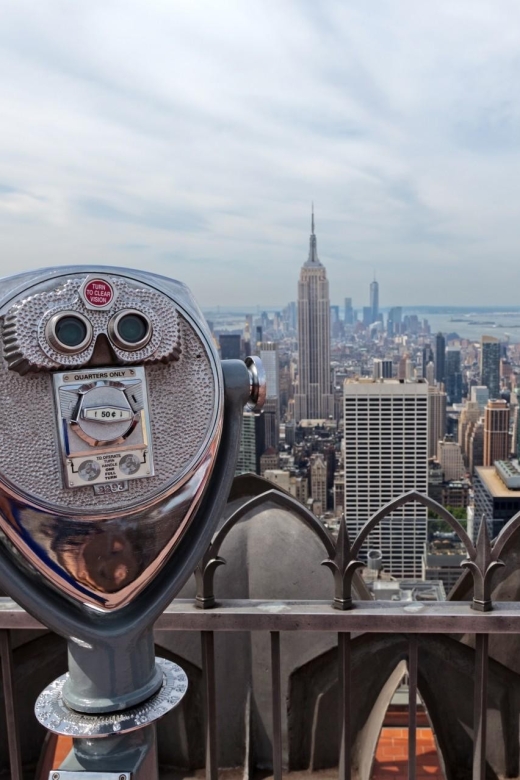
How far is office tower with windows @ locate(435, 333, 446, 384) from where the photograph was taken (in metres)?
59.8

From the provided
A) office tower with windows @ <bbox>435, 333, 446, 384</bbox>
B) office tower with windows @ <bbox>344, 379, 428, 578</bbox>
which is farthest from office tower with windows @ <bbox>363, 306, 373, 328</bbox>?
office tower with windows @ <bbox>344, 379, 428, 578</bbox>

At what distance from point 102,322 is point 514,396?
162 feet

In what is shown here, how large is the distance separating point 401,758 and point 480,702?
1.63 ft

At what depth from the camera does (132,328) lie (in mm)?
860

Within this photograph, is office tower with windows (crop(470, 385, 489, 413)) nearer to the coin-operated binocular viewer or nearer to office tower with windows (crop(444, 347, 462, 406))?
office tower with windows (crop(444, 347, 462, 406))

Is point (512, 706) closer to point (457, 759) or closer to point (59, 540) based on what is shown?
point (457, 759)

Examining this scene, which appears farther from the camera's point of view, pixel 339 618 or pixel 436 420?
pixel 436 420

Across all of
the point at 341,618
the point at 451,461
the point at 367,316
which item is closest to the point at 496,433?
the point at 451,461

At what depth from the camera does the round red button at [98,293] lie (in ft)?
2.79

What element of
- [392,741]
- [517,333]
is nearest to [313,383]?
[517,333]

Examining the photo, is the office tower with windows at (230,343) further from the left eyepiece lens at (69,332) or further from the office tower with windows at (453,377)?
the left eyepiece lens at (69,332)

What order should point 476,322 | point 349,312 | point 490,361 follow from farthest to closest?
1. point 349,312
2. point 476,322
3. point 490,361

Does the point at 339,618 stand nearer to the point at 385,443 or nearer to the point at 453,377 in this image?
the point at 385,443

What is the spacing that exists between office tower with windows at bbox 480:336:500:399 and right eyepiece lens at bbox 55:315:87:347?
55.2m
